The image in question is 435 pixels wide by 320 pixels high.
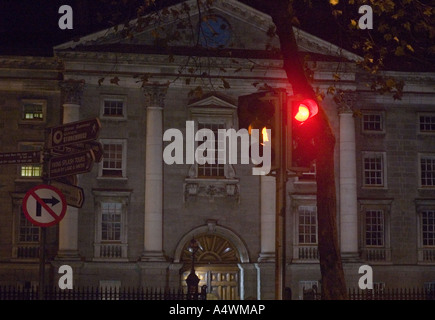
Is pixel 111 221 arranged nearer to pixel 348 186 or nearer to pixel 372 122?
pixel 348 186

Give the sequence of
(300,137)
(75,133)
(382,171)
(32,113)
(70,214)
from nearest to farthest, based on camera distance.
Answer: (300,137) → (75,133) → (70,214) → (32,113) → (382,171)

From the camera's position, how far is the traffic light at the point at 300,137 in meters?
10.3

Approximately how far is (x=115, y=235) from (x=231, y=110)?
9047mm

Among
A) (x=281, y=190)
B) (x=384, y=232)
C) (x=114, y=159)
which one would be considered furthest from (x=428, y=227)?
(x=281, y=190)

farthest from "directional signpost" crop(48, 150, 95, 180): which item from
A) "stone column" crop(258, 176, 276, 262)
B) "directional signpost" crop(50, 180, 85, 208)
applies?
"stone column" crop(258, 176, 276, 262)

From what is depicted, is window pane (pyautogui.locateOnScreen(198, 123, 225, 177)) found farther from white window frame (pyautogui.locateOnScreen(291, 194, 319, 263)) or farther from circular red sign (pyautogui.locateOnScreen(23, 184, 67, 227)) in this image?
circular red sign (pyautogui.locateOnScreen(23, 184, 67, 227))

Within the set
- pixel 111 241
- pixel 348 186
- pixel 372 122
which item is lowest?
pixel 111 241

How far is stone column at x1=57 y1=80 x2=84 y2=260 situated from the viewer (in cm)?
4091

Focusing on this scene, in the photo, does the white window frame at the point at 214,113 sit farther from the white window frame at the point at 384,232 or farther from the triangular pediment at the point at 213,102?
the white window frame at the point at 384,232

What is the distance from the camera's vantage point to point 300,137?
10.4m

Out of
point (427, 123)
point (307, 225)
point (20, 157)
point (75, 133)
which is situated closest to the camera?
point (75, 133)

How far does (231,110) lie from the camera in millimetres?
42969

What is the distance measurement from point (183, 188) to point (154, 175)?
5.75 feet

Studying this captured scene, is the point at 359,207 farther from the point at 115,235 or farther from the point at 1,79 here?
the point at 1,79
